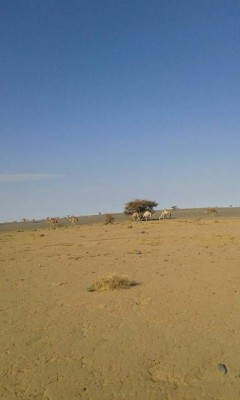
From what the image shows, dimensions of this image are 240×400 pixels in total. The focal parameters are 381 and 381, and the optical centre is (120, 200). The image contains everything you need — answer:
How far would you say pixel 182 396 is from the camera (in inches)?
187

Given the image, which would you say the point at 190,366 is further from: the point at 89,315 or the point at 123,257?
the point at 123,257

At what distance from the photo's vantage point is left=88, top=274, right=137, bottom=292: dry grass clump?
10469 mm

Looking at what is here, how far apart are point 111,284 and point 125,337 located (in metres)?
3.76

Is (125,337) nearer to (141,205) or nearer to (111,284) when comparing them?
(111,284)

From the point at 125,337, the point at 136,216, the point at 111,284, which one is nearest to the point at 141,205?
the point at 136,216

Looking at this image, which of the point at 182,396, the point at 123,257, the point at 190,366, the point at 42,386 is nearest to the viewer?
the point at 182,396

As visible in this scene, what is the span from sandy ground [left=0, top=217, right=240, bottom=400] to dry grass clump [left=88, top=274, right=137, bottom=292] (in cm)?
32

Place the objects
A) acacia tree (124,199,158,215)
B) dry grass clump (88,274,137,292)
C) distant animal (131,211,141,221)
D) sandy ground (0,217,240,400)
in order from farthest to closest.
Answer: acacia tree (124,199,158,215), distant animal (131,211,141,221), dry grass clump (88,274,137,292), sandy ground (0,217,240,400)

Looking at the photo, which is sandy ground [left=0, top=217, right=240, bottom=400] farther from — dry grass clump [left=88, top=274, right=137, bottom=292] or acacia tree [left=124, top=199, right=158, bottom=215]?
acacia tree [left=124, top=199, right=158, bottom=215]

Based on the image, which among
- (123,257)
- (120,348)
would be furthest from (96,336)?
(123,257)

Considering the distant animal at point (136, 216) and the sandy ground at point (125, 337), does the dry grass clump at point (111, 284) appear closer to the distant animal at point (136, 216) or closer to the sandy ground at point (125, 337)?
the sandy ground at point (125, 337)

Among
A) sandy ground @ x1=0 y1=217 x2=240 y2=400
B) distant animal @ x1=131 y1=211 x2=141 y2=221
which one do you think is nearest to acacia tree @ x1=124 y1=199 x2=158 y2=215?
distant animal @ x1=131 y1=211 x2=141 y2=221

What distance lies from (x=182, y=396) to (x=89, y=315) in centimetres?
375

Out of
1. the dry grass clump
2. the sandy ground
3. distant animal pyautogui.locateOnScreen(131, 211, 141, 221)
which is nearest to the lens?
the sandy ground
